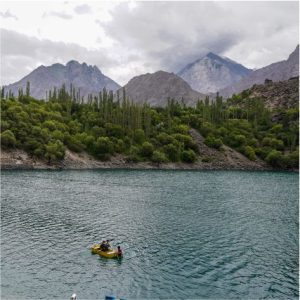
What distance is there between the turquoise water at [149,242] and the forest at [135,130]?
168ft

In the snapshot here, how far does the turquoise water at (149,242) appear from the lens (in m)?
29.8

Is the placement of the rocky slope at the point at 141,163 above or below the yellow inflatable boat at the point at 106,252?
above

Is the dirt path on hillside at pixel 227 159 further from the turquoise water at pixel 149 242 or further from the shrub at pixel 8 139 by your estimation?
the shrub at pixel 8 139

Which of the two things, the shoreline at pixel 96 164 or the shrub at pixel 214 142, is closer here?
the shoreline at pixel 96 164

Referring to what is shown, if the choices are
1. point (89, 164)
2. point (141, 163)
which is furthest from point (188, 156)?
point (89, 164)

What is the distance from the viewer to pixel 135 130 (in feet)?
501

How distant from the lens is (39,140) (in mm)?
124000

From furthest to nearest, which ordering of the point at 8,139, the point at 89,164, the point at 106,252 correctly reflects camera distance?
1. the point at 89,164
2. the point at 8,139
3. the point at 106,252

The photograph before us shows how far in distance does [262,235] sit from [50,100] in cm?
13875

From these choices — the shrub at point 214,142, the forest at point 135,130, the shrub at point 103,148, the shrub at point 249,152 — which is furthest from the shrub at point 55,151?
the shrub at point 249,152

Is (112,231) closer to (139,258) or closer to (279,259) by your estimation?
(139,258)

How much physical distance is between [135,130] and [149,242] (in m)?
112

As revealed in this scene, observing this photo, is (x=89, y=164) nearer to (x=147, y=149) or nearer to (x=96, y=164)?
(x=96, y=164)

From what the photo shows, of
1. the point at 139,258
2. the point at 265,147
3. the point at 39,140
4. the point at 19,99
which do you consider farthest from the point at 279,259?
the point at 19,99
